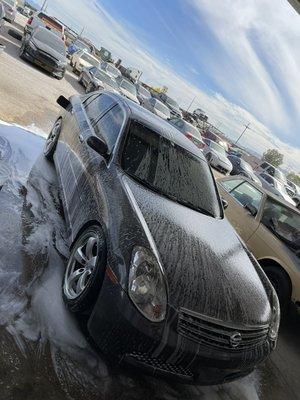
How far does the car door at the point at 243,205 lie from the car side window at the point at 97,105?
2.95m

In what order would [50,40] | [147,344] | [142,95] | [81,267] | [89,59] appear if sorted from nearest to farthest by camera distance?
[147,344], [81,267], [50,40], [89,59], [142,95]

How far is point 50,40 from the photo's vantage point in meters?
17.7

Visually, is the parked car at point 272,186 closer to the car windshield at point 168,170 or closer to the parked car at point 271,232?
the parked car at point 271,232

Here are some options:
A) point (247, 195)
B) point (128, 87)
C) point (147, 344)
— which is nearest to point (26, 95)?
point (247, 195)

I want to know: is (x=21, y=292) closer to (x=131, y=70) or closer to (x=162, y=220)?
(x=162, y=220)

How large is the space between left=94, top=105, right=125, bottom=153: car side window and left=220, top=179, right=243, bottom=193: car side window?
137 inches

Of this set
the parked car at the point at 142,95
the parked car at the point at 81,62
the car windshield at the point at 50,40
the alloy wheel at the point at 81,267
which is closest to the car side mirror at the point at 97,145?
the alloy wheel at the point at 81,267

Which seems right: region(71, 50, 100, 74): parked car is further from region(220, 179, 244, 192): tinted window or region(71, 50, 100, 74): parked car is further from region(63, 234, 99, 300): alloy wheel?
region(63, 234, 99, 300): alloy wheel

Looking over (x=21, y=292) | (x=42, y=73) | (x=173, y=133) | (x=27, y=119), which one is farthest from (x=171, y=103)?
(x=21, y=292)

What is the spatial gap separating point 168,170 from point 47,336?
2.10 metres

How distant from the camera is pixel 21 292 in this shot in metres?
3.35

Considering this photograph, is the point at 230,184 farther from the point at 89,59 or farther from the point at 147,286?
the point at 89,59

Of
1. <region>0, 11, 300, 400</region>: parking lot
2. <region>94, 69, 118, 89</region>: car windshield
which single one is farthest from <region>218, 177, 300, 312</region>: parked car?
<region>94, 69, 118, 89</region>: car windshield

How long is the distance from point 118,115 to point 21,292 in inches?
95.1
